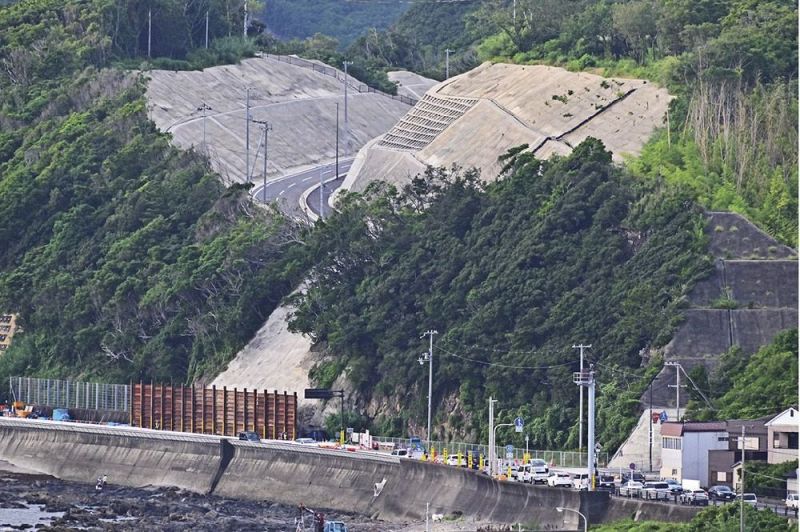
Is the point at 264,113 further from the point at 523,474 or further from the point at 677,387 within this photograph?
the point at 523,474

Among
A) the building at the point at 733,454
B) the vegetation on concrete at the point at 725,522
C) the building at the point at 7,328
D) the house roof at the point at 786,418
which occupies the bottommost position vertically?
the vegetation on concrete at the point at 725,522

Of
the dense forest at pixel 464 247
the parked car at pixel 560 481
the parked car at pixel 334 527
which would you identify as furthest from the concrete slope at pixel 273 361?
the parked car at pixel 334 527

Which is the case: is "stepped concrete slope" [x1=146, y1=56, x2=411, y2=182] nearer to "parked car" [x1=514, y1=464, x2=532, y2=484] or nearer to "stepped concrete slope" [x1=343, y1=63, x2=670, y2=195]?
"stepped concrete slope" [x1=343, y1=63, x2=670, y2=195]

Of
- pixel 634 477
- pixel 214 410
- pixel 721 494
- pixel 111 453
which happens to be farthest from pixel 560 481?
pixel 111 453

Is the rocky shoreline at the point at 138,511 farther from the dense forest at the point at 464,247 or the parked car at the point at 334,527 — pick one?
the dense forest at the point at 464,247

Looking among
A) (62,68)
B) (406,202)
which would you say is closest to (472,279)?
(406,202)

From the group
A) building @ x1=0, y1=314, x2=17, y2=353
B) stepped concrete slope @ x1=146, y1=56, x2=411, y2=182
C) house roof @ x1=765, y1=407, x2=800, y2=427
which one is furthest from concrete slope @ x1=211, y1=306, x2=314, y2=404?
house roof @ x1=765, y1=407, x2=800, y2=427

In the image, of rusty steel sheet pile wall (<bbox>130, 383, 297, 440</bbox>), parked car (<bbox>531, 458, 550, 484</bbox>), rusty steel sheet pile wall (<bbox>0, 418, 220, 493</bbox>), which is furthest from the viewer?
rusty steel sheet pile wall (<bbox>130, 383, 297, 440</bbox>)
